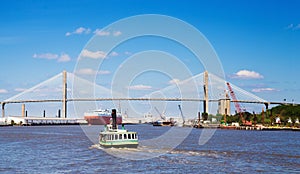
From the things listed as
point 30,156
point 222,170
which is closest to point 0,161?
point 30,156

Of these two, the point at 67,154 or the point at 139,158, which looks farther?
the point at 67,154

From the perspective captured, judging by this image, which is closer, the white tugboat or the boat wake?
the boat wake

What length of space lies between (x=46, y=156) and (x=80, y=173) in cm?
1384

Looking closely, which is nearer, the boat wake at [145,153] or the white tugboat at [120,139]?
the boat wake at [145,153]

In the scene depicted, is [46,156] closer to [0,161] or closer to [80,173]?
[0,161]

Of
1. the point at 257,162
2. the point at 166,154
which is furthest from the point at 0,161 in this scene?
the point at 257,162

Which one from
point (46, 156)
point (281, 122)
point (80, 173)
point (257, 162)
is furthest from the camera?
point (281, 122)

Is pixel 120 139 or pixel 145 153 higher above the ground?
pixel 120 139

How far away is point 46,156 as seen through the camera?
164ft

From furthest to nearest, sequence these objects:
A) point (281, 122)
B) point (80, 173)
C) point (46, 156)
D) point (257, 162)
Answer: point (281, 122), point (46, 156), point (257, 162), point (80, 173)

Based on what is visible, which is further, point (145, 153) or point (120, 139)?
point (120, 139)

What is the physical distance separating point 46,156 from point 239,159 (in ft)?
64.4

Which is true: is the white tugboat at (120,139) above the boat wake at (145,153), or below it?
above

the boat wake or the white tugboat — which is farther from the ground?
the white tugboat
